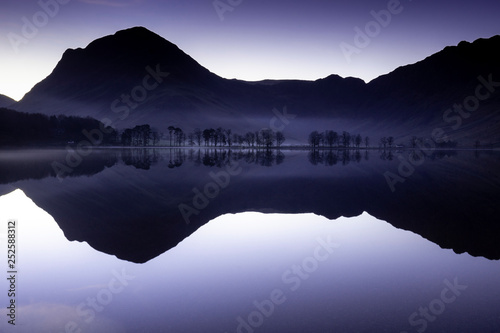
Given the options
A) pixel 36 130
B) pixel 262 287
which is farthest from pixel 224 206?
pixel 36 130

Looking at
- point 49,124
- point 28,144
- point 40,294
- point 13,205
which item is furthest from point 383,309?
point 49,124

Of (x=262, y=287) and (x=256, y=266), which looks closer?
(x=262, y=287)

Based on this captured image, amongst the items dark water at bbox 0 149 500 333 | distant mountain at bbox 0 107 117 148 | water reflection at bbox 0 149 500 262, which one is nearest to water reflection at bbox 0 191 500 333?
dark water at bbox 0 149 500 333

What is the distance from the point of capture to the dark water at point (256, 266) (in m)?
8.52

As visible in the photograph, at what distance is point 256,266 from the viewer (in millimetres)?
12070

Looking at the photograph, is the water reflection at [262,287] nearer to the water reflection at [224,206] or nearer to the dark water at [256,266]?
the dark water at [256,266]

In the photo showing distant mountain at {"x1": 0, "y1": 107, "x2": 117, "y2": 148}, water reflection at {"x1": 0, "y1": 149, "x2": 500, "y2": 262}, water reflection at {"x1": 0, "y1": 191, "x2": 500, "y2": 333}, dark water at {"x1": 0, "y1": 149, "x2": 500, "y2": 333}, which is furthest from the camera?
distant mountain at {"x1": 0, "y1": 107, "x2": 117, "y2": 148}

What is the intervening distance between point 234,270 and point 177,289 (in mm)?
2105

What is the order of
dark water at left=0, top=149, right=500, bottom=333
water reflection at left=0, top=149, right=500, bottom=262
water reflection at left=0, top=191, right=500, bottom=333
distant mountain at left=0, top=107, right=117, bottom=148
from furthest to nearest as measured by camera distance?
distant mountain at left=0, top=107, right=117, bottom=148 < water reflection at left=0, top=149, right=500, bottom=262 < dark water at left=0, top=149, right=500, bottom=333 < water reflection at left=0, top=191, right=500, bottom=333

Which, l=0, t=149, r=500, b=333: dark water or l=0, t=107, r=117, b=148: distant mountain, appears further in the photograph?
l=0, t=107, r=117, b=148: distant mountain

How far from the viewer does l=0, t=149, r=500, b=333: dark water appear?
8516 mm

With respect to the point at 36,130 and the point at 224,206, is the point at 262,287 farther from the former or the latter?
the point at 36,130

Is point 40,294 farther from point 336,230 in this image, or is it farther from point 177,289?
point 336,230

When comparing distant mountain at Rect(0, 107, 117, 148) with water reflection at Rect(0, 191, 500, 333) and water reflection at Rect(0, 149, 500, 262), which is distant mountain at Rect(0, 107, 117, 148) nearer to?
water reflection at Rect(0, 149, 500, 262)
